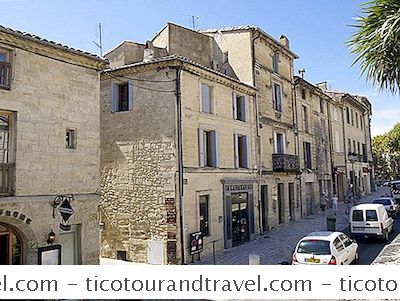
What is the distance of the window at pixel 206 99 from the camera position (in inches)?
658

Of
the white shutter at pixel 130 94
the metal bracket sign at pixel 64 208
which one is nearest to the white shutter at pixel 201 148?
the white shutter at pixel 130 94

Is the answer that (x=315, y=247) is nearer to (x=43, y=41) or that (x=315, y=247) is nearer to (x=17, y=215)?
(x=17, y=215)

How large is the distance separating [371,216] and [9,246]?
47.7ft

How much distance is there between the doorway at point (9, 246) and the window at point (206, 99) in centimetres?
915

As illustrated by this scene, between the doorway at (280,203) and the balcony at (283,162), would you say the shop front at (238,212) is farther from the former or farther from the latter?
the doorway at (280,203)

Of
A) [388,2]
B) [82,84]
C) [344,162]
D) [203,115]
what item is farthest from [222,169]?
[344,162]

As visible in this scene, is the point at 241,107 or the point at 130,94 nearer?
the point at 130,94

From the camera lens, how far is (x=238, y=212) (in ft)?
61.1

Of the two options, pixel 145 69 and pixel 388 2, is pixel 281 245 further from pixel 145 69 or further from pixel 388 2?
pixel 388 2

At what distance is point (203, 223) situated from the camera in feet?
52.5

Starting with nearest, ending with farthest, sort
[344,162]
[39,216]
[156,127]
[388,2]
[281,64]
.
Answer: [388,2] < [39,216] < [156,127] < [281,64] < [344,162]

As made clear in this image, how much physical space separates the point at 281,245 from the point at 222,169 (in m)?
4.26

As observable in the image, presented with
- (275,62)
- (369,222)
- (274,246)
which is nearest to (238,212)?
(274,246)

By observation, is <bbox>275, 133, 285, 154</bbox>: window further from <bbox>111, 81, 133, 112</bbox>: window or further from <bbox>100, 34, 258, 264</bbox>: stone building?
<bbox>111, 81, 133, 112</bbox>: window
